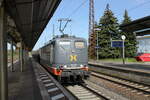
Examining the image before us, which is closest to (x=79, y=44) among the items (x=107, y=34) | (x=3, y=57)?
(x=3, y=57)

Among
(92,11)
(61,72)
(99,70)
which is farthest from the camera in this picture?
(92,11)

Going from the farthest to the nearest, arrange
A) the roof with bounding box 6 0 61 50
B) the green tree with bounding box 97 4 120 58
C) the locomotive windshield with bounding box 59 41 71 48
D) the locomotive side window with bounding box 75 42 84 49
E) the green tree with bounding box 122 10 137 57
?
the green tree with bounding box 122 10 137 57, the green tree with bounding box 97 4 120 58, the locomotive side window with bounding box 75 42 84 49, the locomotive windshield with bounding box 59 41 71 48, the roof with bounding box 6 0 61 50

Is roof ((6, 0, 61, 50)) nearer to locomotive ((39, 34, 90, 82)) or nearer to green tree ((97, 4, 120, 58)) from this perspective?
locomotive ((39, 34, 90, 82))

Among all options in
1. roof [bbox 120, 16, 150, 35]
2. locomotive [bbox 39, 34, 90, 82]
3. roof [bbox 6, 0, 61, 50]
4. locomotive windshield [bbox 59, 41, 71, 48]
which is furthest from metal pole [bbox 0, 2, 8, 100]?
roof [bbox 120, 16, 150, 35]

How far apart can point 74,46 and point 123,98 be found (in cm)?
478

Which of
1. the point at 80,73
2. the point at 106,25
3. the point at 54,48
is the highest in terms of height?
the point at 106,25

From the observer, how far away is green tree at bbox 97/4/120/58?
1789 inches

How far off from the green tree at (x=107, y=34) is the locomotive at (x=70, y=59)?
33.1m

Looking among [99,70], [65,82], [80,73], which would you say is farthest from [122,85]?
[99,70]

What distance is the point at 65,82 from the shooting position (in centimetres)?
1256

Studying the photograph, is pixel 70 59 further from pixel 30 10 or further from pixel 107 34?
pixel 107 34

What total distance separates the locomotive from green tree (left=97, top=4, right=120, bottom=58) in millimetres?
33074

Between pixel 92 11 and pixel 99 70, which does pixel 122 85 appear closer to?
pixel 99 70

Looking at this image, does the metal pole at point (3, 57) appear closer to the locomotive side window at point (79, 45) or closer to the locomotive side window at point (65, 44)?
the locomotive side window at point (65, 44)
